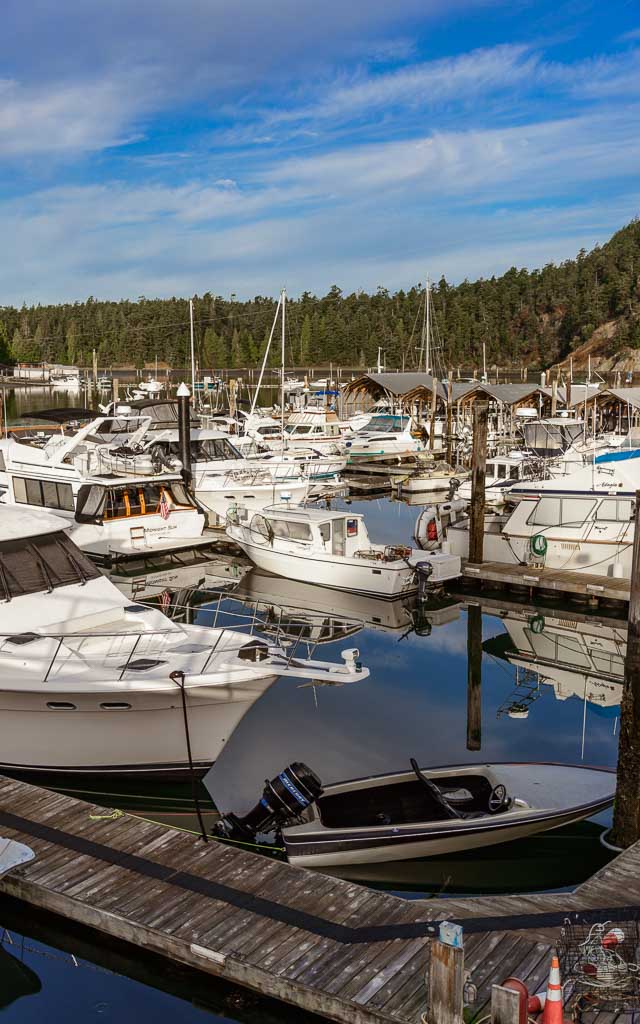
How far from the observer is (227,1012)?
8016mm

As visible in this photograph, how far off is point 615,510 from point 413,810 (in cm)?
1409

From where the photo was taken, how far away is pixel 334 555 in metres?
22.8

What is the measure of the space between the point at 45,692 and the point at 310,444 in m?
35.4

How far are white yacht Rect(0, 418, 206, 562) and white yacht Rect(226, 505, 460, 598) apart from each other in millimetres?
2112

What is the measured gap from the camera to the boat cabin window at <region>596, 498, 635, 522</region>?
22.3 meters

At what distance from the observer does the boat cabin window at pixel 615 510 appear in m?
22.3

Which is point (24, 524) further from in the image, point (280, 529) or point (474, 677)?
point (280, 529)

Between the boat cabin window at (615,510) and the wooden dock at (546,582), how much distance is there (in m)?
1.51

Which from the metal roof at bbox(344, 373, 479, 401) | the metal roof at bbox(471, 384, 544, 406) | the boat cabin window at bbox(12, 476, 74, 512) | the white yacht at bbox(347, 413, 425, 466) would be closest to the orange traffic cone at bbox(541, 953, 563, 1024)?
the boat cabin window at bbox(12, 476, 74, 512)

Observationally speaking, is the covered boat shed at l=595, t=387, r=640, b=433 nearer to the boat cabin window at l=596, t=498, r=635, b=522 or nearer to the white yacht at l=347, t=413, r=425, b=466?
the white yacht at l=347, t=413, r=425, b=466

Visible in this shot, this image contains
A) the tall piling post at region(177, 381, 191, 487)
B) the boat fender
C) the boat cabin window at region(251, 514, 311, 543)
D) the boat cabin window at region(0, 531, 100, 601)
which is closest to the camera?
the boat fender

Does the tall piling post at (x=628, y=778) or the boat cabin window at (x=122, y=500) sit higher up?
the boat cabin window at (x=122, y=500)

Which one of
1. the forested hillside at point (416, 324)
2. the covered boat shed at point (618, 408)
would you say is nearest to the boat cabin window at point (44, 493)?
the covered boat shed at point (618, 408)

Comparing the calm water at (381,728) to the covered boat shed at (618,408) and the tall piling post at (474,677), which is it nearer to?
the tall piling post at (474,677)
